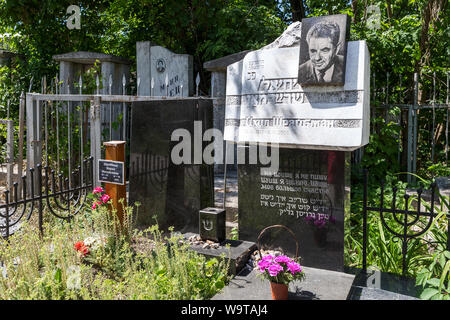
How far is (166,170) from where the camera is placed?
498cm

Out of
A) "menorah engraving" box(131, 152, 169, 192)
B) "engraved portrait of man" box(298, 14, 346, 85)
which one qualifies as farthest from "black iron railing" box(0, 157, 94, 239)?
"engraved portrait of man" box(298, 14, 346, 85)

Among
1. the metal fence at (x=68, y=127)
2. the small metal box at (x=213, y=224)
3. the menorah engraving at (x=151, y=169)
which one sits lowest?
the small metal box at (x=213, y=224)

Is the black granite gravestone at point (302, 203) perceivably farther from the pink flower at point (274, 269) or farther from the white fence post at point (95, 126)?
the white fence post at point (95, 126)

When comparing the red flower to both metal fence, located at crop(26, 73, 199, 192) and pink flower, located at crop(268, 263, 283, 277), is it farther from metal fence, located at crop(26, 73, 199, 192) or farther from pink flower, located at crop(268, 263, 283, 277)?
pink flower, located at crop(268, 263, 283, 277)

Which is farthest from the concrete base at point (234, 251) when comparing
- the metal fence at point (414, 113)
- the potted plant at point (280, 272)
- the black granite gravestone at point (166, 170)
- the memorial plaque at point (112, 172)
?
the metal fence at point (414, 113)

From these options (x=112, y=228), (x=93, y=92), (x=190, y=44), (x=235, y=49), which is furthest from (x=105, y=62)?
(x=112, y=228)

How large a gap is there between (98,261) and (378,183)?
4.37 metres

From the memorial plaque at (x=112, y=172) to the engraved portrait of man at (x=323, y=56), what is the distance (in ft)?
7.15

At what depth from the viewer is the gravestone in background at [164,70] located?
290 inches

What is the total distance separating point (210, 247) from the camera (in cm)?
404

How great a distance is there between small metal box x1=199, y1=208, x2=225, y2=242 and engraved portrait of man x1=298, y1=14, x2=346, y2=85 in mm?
1564

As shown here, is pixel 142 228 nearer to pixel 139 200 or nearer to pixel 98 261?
pixel 139 200

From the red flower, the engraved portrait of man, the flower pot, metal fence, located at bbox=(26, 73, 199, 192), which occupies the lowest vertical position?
the flower pot

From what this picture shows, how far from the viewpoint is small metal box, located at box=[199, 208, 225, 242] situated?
4.08 metres
